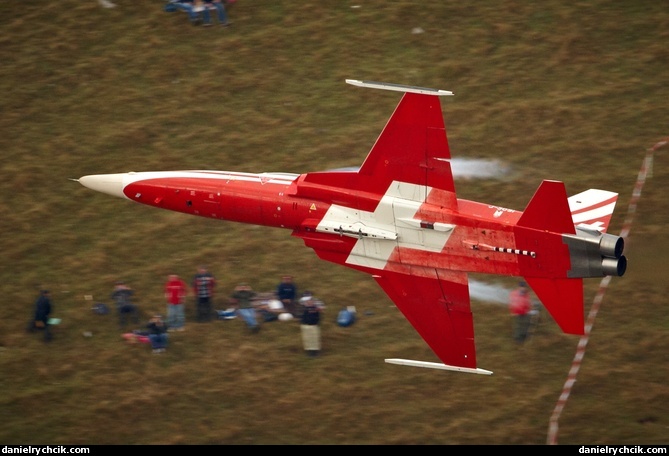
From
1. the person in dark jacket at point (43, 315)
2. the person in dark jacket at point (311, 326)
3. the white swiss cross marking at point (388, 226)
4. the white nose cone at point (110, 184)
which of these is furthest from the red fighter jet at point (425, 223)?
the person in dark jacket at point (43, 315)

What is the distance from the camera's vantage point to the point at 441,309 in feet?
90.3

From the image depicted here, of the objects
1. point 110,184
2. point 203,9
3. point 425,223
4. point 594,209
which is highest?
point 203,9

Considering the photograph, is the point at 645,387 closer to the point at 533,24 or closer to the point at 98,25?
the point at 533,24

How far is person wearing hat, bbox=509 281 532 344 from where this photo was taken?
30.0 metres

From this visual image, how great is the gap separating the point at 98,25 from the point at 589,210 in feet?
67.9

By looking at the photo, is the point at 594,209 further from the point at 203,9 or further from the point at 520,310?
the point at 203,9

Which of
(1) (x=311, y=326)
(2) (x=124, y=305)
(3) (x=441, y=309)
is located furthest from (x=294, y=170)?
A: (3) (x=441, y=309)

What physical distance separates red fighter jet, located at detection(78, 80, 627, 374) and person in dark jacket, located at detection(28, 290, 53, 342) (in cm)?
498

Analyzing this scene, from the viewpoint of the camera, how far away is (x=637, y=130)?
35125mm

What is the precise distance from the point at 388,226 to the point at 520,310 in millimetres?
5187

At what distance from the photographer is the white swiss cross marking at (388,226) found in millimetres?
26656

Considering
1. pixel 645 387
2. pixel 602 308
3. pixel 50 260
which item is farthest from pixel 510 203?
pixel 50 260

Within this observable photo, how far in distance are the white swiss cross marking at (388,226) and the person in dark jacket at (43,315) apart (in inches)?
337

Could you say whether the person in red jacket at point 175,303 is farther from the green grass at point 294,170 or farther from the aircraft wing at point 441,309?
the aircraft wing at point 441,309
